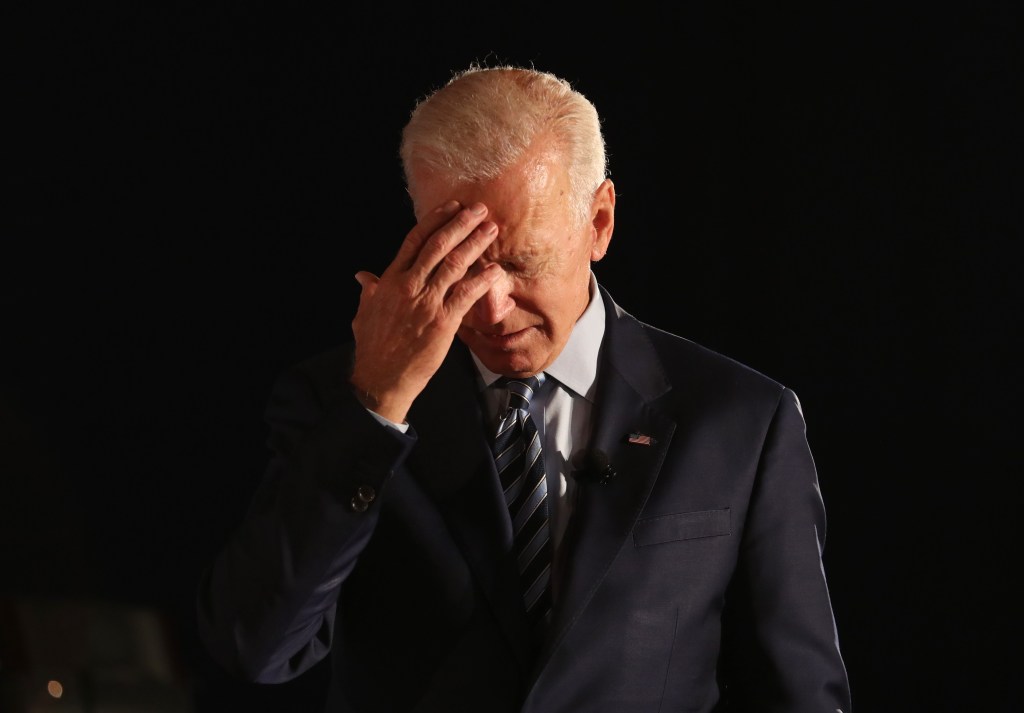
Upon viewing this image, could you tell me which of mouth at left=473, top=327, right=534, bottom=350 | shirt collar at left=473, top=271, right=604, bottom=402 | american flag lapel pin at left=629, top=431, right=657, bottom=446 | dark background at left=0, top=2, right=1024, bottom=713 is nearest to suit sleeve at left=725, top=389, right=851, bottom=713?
american flag lapel pin at left=629, top=431, right=657, bottom=446

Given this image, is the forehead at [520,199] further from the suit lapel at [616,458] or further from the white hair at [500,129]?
the suit lapel at [616,458]

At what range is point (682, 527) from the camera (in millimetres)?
1561

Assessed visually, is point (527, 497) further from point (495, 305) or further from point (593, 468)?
point (495, 305)

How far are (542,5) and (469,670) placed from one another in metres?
1.61

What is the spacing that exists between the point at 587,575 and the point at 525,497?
0.42 ft

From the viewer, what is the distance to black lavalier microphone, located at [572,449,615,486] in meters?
1.56

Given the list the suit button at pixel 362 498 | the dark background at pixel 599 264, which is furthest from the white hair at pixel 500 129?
the dark background at pixel 599 264

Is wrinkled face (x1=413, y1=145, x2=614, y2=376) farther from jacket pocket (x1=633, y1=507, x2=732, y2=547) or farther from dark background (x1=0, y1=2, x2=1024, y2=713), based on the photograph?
dark background (x1=0, y1=2, x2=1024, y2=713)

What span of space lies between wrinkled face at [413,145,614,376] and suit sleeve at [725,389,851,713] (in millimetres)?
318

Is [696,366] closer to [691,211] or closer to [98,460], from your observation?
[691,211]

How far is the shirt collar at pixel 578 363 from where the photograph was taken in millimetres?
1648

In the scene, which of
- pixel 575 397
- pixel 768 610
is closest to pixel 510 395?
pixel 575 397

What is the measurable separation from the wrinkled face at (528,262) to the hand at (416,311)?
0.20 feet

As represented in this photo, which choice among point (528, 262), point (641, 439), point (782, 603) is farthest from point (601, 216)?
point (782, 603)
